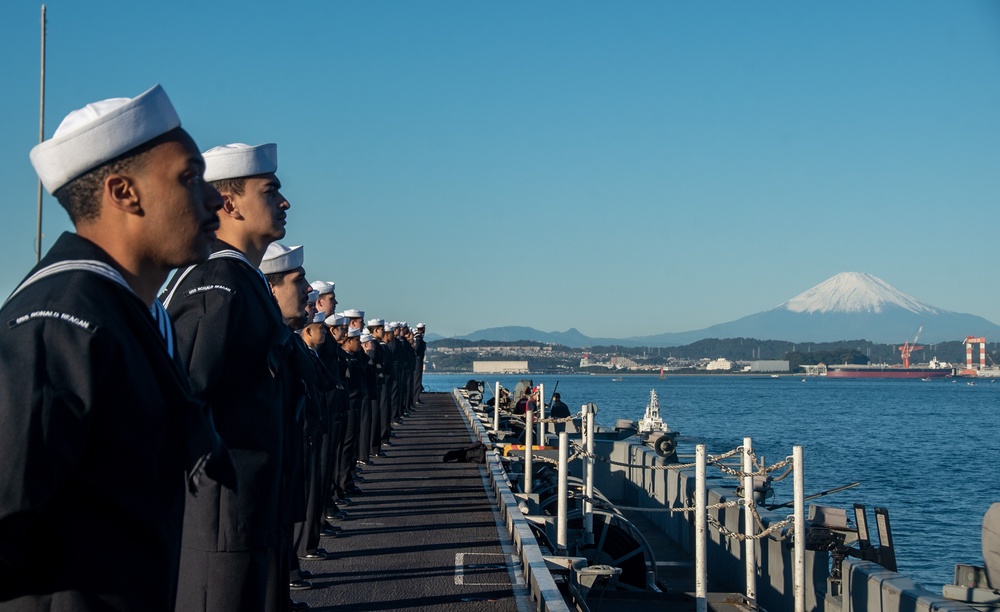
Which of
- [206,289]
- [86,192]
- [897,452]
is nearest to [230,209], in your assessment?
[206,289]

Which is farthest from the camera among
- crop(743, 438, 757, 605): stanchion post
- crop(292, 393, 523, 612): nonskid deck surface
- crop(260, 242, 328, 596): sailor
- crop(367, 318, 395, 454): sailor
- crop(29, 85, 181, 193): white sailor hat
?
crop(367, 318, 395, 454): sailor

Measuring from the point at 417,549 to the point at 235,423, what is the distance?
6422mm

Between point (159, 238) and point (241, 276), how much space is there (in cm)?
150

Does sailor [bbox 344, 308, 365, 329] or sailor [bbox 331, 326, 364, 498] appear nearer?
sailor [bbox 331, 326, 364, 498]

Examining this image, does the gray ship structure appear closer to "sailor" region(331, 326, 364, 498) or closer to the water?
"sailor" region(331, 326, 364, 498)

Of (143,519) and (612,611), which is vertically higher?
(143,519)

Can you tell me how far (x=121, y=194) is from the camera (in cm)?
254

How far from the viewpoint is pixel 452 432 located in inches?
998

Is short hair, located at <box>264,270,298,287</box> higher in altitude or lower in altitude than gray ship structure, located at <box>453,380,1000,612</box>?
Result: higher

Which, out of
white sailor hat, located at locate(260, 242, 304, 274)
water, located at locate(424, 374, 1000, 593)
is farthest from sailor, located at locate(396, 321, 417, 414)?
white sailor hat, located at locate(260, 242, 304, 274)

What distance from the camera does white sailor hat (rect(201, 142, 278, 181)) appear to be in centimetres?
445

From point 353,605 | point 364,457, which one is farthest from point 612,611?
point 364,457

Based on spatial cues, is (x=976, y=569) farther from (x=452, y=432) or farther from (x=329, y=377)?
(x=452, y=432)

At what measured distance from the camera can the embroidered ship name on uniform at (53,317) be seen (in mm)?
2209
